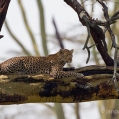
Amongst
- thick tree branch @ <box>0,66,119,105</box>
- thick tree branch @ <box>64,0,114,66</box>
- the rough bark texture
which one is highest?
the rough bark texture

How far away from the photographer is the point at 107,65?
14.7 feet

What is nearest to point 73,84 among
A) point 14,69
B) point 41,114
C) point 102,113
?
point 14,69

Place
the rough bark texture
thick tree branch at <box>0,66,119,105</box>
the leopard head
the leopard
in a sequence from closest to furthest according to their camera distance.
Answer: thick tree branch at <box>0,66,119,105</box>
the rough bark texture
the leopard
the leopard head

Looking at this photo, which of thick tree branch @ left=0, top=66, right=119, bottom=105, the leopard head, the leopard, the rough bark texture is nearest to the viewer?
thick tree branch @ left=0, top=66, right=119, bottom=105

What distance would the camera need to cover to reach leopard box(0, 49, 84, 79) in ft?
15.6

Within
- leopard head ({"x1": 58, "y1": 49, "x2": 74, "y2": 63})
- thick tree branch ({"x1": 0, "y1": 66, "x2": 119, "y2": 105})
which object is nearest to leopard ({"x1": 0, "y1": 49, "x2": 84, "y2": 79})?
leopard head ({"x1": 58, "y1": 49, "x2": 74, "y2": 63})

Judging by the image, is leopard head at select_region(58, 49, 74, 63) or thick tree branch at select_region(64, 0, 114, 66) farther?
leopard head at select_region(58, 49, 74, 63)

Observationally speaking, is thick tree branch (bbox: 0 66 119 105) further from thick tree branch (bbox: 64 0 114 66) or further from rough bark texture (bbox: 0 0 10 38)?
rough bark texture (bbox: 0 0 10 38)

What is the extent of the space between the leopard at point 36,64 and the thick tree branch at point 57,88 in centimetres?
33

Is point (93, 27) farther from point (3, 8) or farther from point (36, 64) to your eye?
point (36, 64)

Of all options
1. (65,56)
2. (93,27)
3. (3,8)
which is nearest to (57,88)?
(93,27)

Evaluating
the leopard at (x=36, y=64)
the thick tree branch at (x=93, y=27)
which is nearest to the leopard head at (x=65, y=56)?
the leopard at (x=36, y=64)

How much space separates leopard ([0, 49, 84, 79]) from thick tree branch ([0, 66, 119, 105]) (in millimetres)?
334

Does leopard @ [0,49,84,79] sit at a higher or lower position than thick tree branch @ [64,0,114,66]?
lower
